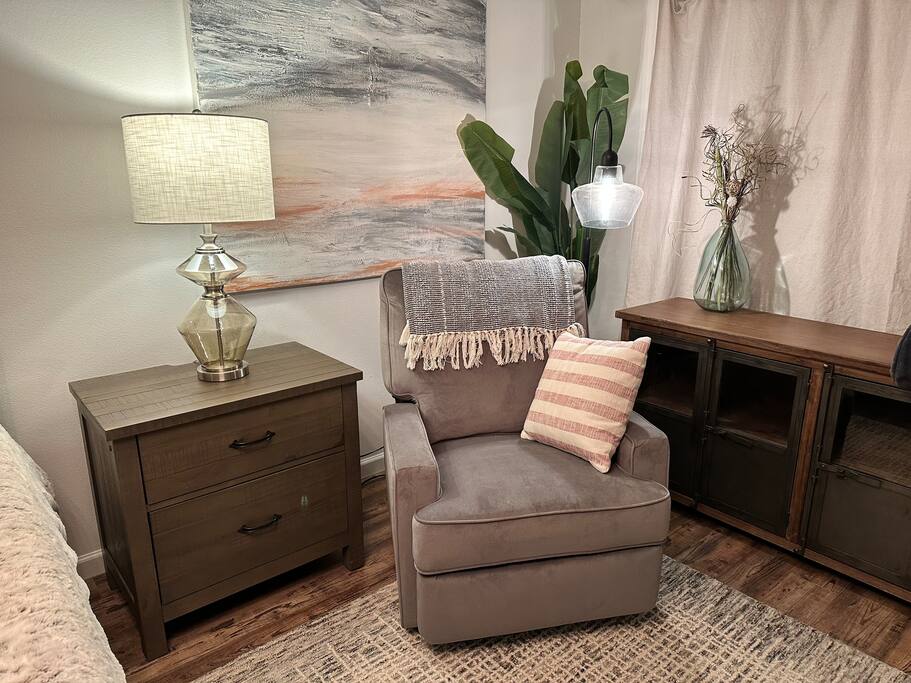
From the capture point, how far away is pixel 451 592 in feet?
5.39

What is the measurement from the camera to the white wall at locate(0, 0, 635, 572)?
1749 millimetres

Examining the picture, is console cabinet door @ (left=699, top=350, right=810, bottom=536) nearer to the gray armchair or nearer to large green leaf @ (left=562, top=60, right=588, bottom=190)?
the gray armchair

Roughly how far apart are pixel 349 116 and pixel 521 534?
1622mm

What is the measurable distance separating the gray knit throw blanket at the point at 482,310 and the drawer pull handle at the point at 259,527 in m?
0.61

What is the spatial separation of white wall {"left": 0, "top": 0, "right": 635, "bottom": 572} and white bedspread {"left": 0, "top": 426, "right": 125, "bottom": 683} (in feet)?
2.76

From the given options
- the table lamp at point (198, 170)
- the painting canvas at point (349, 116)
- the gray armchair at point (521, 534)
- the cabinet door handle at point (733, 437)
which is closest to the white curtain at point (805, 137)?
the cabinet door handle at point (733, 437)

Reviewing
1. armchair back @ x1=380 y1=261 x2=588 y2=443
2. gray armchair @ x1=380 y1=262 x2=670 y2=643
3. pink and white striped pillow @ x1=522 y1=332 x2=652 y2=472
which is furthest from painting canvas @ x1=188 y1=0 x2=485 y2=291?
pink and white striped pillow @ x1=522 y1=332 x2=652 y2=472

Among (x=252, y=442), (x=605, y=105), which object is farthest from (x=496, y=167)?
(x=252, y=442)

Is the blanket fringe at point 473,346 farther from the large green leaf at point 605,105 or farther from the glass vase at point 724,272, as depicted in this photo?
the large green leaf at point 605,105

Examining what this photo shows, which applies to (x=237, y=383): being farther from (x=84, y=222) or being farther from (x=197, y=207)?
(x=84, y=222)

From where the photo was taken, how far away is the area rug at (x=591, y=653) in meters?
1.67

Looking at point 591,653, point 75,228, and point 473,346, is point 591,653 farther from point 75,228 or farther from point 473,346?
point 75,228

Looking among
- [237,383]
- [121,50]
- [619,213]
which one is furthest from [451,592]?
[121,50]

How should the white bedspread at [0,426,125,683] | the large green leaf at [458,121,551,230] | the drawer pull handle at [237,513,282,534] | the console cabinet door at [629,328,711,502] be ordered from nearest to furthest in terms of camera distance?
the white bedspread at [0,426,125,683], the drawer pull handle at [237,513,282,534], the console cabinet door at [629,328,711,502], the large green leaf at [458,121,551,230]
